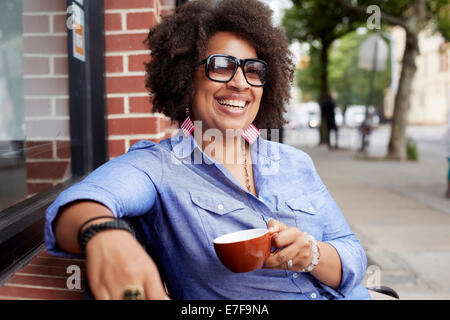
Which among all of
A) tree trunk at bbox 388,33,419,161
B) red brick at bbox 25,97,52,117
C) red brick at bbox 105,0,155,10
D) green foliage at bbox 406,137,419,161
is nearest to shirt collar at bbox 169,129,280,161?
red brick at bbox 25,97,52,117

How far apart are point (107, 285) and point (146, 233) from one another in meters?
0.57

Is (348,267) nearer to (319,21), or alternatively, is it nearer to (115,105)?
(115,105)

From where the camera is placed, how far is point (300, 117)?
107 ft

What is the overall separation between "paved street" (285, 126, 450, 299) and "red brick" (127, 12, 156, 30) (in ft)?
8.34

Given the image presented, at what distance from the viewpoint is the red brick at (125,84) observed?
2.67 meters

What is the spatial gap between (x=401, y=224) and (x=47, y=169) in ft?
13.9

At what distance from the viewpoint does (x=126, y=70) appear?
2674 mm

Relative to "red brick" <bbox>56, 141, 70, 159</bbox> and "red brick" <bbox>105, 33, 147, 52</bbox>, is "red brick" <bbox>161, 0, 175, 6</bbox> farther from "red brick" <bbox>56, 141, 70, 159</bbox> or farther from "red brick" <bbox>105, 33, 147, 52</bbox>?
"red brick" <bbox>56, 141, 70, 159</bbox>

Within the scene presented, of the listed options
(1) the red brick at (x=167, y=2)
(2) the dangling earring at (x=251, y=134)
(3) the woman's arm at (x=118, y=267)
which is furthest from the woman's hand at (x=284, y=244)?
(1) the red brick at (x=167, y=2)

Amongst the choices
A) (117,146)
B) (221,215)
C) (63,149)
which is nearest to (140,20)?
(117,146)

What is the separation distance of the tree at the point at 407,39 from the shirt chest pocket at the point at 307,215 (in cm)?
1028
